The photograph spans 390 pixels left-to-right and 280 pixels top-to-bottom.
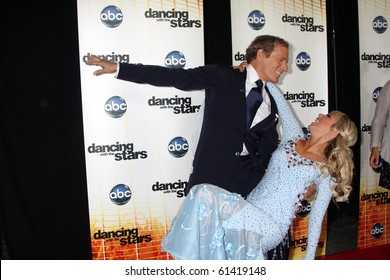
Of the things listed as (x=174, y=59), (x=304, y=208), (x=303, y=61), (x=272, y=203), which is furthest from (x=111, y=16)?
(x=304, y=208)

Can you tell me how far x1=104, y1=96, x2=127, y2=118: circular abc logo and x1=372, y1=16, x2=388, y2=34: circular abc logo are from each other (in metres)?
2.48

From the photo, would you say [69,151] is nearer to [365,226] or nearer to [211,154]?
[211,154]

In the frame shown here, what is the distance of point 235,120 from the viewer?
2.52 m

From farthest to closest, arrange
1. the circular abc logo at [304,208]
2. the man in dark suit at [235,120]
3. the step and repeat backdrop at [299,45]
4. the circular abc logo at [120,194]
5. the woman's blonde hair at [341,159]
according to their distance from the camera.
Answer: the circular abc logo at [304,208]
the step and repeat backdrop at [299,45]
the circular abc logo at [120,194]
the man in dark suit at [235,120]
the woman's blonde hair at [341,159]

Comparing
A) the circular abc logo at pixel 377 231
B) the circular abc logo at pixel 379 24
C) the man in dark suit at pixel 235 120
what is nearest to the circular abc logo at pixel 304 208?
the circular abc logo at pixel 377 231

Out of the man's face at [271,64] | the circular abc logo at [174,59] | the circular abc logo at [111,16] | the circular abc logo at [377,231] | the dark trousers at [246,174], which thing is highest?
the circular abc logo at [111,16]

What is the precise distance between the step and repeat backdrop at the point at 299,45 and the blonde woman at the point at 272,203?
149 cm

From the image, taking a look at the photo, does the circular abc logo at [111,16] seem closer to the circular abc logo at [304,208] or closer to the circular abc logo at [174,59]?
the circular abc logo at [174,59]

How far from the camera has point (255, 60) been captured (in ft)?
8.78

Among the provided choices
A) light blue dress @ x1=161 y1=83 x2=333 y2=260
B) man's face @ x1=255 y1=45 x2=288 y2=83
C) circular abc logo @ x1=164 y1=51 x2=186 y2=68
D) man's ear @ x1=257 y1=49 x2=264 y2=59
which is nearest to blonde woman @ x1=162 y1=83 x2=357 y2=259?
light blue dress @ x1=161 y1=83 x2=333 y2=260

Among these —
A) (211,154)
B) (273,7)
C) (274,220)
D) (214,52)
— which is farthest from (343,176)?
(273,7)

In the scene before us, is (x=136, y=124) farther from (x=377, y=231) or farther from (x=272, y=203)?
(x=377, y=231)

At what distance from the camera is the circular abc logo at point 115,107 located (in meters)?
3.23

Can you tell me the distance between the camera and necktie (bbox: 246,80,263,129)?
255 centimetres
